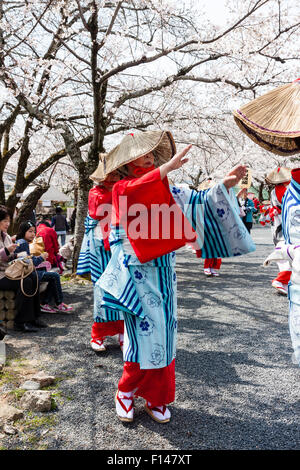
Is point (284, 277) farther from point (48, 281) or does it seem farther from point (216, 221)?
point (216, 221)

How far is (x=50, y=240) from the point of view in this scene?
7465 millimetres

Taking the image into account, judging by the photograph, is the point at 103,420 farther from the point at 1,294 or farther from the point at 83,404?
the point at 1,294

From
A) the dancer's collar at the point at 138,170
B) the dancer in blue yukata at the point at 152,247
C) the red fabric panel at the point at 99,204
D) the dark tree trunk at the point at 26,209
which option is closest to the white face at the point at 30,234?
the red fabric panel at the point at 99,204

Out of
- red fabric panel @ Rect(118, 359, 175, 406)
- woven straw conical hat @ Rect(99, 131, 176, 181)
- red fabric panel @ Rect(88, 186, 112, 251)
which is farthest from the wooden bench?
woven straw conical hat @ Rect(99, 131, 176, 181)

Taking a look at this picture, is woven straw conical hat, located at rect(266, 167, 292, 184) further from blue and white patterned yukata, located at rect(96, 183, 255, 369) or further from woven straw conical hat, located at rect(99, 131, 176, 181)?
blue and white patterned yukata, located at rect(96, 183, 255, 369)

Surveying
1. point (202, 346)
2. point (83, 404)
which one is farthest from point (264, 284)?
point (83, 404)

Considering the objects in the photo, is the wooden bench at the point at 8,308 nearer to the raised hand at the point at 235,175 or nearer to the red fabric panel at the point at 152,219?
the red fabric panel at the point at 152,219

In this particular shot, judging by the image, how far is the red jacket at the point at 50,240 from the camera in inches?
291

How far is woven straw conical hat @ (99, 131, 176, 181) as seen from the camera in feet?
8.57

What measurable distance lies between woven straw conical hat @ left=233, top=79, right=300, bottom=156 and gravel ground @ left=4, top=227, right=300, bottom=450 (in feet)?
5.92

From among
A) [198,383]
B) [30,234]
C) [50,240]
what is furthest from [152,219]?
[50,240]

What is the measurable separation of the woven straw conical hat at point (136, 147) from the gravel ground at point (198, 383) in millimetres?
1755

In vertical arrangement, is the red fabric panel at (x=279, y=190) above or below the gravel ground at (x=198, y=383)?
above
